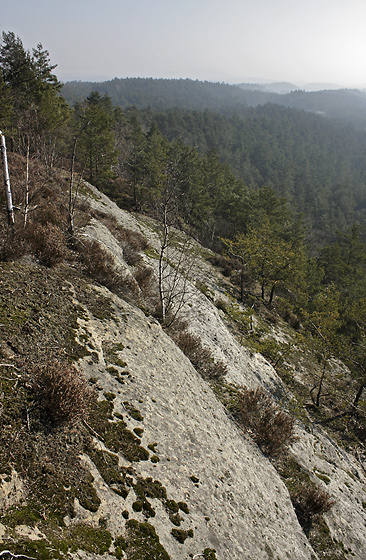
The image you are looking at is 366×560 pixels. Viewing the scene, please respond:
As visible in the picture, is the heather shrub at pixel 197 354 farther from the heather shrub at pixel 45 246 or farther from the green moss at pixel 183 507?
the green moss at pixel 183 507

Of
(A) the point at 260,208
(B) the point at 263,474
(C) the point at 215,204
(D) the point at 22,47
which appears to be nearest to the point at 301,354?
(B) the point at 263,474

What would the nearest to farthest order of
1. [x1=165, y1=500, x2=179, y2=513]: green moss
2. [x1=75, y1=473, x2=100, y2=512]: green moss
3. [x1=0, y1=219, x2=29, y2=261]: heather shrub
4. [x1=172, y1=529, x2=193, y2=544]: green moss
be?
[x1=75, y1=473, x2=100, y2=512]: green moss
[x1=172, y1=529, x2=193, y2=544]: green moss
[x1=165, y1=500, x2=179, y2=513]: green moss
[x1=0, y1=219, x2=29, y2=261]: heather shrub

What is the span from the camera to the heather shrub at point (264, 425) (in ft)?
24.2

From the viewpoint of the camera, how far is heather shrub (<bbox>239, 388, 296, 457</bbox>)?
24.2ft

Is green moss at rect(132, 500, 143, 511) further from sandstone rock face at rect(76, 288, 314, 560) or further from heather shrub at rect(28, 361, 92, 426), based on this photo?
heather shrub at rect(28, 361, 92, 426)

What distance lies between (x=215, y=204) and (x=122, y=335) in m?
36.9

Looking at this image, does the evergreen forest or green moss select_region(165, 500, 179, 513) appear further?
the evergreen forest

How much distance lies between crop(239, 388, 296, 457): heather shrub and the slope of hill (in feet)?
0.77

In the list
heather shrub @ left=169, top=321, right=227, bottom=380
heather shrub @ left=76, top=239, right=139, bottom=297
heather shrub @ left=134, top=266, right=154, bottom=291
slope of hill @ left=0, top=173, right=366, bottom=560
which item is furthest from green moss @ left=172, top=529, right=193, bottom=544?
heather shrub @ left=134, top=266, right=154, bottom=291

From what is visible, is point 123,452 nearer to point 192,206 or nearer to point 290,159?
point 192,206

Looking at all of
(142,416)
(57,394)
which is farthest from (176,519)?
(57,394)

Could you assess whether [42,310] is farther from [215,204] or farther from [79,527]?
[215,204]

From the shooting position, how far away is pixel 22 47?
28.0m

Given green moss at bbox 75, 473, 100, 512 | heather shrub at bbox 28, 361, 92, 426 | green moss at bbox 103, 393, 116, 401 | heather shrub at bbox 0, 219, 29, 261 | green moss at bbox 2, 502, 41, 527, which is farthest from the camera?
heather shrub at bbox 0, 219, 29, 261
